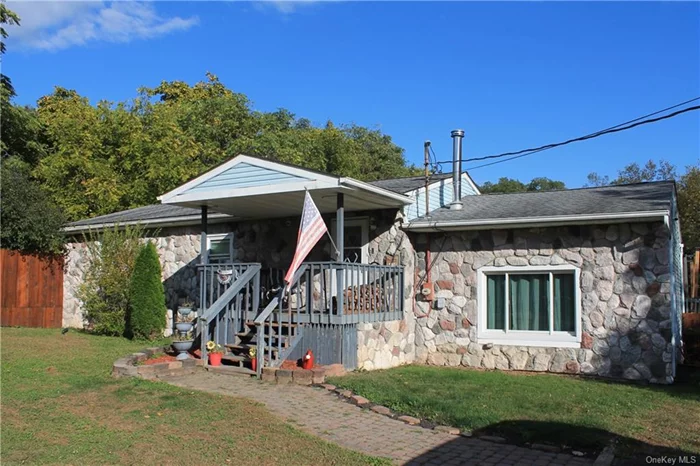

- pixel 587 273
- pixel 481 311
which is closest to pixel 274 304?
pixel 481 311

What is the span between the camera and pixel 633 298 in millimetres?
9797

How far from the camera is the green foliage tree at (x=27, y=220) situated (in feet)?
51.8

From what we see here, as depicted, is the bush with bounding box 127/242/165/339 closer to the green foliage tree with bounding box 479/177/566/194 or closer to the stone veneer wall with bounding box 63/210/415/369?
the stone veneer wall with bounding box 63/210/415/369

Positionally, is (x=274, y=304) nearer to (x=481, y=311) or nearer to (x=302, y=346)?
(x=302, y=346)

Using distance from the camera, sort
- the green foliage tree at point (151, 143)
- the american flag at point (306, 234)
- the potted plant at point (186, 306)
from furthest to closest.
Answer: the green foliage tree at point (151, 143) → the potted plant at point (186, 306) → the american flag at point (306, 234)

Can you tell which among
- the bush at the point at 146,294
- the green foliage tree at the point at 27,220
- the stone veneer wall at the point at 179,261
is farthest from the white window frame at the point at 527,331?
the green foliage tree at the point at 27,220

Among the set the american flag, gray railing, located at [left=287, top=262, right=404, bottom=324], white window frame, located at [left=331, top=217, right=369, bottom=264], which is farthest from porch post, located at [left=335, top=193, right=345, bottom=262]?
white window frame, located at [left=331, top=217, right=369, bottom=264]

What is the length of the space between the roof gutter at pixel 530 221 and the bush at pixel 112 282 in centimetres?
661

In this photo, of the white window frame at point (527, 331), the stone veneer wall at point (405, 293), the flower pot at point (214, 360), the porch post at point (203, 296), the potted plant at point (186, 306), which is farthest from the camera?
the potted plant at point (186, 306)

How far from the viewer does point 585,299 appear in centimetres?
1020

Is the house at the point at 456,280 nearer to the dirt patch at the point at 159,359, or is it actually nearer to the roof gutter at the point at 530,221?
the roof gutter at the point at 530,221

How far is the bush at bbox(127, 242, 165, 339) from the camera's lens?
40.7 feet

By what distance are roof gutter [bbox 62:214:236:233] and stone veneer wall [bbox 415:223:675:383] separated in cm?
501

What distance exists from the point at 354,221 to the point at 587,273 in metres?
4.49
